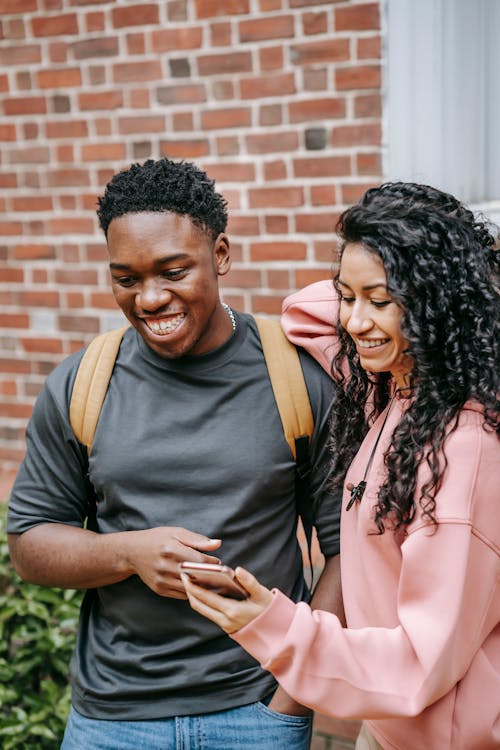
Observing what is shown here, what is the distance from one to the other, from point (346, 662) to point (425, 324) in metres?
0.62

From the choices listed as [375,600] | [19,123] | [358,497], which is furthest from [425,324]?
[19,123]

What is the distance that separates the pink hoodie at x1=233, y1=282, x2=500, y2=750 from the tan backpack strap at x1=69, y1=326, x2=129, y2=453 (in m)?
0.61

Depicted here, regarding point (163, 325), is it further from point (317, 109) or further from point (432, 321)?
point (317, 109)

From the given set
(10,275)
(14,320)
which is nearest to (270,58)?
(10,275)

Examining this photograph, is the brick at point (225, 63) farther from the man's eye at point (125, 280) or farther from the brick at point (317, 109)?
the man's eye at point (125, 280)

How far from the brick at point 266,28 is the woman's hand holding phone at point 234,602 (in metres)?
2.12

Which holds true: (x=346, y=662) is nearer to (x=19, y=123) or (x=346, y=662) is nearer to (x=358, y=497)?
(x=358, y=497)

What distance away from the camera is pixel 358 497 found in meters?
1.65

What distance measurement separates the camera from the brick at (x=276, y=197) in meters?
3.08

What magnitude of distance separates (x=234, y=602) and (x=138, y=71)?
238 centimetres

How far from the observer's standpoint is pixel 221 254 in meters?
1.98

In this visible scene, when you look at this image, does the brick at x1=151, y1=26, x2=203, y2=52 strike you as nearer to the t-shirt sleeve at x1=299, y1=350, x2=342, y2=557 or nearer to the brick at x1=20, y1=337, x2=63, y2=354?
the brick at x1=20, y1=337, x2=63, y2=354

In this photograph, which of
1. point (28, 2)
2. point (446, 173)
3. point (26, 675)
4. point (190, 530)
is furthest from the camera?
point (28, 2)

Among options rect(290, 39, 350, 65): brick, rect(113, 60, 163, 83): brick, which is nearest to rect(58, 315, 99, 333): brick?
rect(113, 60, 163, 83): brick
